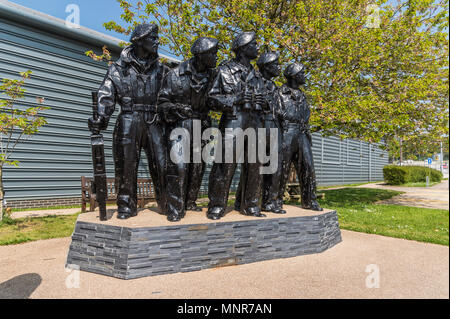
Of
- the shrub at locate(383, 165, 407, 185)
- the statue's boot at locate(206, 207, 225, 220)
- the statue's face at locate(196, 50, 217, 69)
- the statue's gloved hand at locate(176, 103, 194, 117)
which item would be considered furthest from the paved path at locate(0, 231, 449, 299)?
the shrub at locate(383, 165, 407, 185)

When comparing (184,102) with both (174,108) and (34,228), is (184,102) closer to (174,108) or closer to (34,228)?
(174,108)

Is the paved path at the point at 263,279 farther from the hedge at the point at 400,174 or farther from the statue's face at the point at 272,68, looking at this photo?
the hedge at the point at 400,174

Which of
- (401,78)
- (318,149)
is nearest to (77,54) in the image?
(401,78)

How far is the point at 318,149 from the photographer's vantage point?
67.5ft

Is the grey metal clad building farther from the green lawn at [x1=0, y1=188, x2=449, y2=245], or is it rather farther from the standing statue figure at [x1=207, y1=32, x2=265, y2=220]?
the standing statue figure at [x1=207, y1=32, x2=265, y2=220]

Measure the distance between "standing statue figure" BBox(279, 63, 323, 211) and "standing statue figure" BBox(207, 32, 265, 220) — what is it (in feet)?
2.57

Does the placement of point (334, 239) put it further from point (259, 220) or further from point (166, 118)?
point (166, 118)

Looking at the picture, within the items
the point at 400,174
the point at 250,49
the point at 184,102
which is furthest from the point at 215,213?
the point at 400,174

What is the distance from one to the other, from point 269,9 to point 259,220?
23.6 ft

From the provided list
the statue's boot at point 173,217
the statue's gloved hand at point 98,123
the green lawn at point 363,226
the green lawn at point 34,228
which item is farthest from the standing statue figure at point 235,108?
the green lawn at point 34,228

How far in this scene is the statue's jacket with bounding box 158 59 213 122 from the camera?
4145 millimetres

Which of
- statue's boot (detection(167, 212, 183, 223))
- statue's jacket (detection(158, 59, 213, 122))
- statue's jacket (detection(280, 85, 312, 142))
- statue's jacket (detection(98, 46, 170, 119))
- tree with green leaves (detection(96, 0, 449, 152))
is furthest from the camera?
tree with green leaves (detection(96, 0, 449, 152))

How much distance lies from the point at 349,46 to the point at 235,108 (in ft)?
17.7

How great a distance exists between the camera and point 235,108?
4270mm
